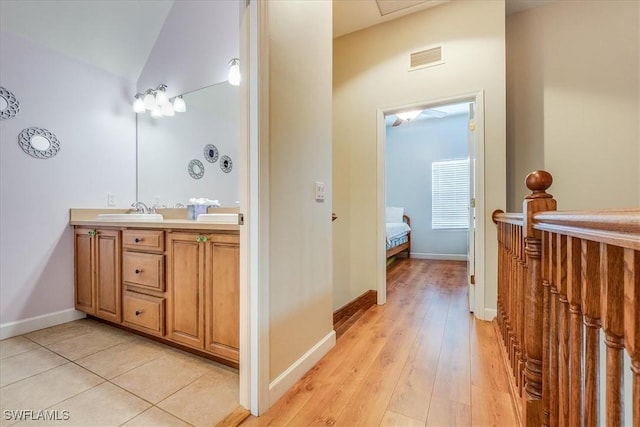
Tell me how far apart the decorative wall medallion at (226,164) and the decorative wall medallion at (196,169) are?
0.28 m

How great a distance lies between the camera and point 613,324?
472 millimetres

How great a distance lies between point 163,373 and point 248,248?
1.00 m

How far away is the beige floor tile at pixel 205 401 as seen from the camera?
4.32ft

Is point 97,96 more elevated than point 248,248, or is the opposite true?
point 97,96

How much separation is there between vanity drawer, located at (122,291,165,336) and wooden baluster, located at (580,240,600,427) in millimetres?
2039

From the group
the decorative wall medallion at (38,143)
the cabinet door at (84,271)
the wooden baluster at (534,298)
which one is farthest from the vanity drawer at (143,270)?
the wooden baluster at (534,298)

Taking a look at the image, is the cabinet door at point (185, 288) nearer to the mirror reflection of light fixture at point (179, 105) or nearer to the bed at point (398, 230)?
the mirror reflection of light fixture at point (179, 105)

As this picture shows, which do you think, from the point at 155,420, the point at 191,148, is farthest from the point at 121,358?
the point at 191,148

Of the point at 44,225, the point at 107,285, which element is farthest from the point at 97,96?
the point at 107,285

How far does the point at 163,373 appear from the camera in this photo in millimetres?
1666

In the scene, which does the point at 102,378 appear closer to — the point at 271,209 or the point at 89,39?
the point at 271,209

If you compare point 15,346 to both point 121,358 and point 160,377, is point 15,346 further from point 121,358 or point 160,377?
point 160,377

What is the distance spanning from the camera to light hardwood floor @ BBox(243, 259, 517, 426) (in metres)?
1.29

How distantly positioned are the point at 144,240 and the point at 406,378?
1866mm
